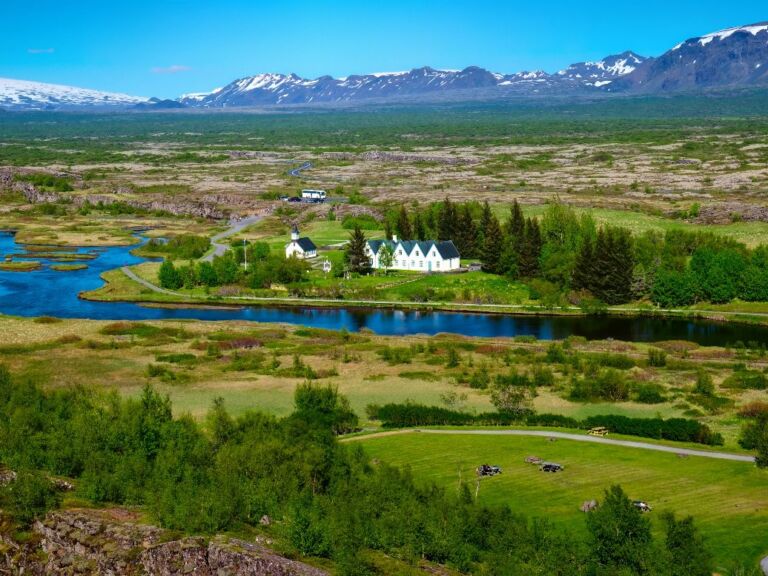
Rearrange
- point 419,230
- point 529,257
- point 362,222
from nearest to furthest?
point 529,257 → point 419,230 → point 362,222

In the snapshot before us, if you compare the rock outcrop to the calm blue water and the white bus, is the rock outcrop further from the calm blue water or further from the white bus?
the white bus

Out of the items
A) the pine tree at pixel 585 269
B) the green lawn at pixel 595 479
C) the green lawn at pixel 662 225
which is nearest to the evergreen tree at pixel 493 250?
the pine tree at pixel 585 269

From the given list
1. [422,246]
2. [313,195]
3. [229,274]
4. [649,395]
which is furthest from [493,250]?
[313,195]

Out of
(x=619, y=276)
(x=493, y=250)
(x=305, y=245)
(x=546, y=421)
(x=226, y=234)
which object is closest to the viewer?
(x=546, y=421)

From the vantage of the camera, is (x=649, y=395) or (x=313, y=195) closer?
(x=649, y=395)

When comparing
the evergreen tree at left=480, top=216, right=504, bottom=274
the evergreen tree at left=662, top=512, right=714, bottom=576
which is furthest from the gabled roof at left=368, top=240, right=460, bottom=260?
the evergreen tree at left=662, top=512, right=714, bottom=576

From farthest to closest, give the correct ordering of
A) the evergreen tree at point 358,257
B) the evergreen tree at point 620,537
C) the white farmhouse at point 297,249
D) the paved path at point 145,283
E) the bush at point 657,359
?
the white farmhouse at point 297,249 < the evergreen tree at point 358,257 < the paved path at point 145,283 < the bush at point 657,359 < the evergreen tree at point 620,537

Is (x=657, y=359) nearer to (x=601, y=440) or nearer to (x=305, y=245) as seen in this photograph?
(x=601, y=440)

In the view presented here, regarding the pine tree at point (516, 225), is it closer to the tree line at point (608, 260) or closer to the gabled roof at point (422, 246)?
the tree line at point (608, 260)
